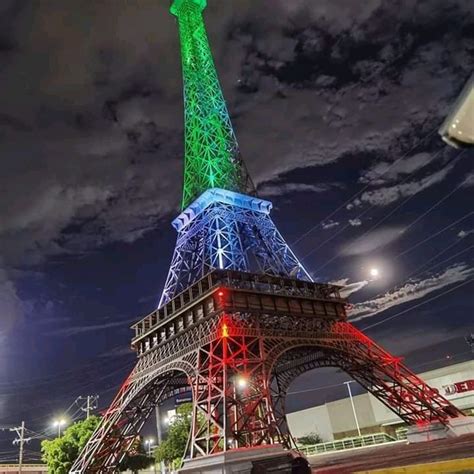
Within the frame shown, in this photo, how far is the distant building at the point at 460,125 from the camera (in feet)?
6.68

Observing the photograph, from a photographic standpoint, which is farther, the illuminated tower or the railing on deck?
the railing on deck

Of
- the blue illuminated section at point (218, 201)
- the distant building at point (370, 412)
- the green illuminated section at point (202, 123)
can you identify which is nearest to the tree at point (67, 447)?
the blue illuminated section at point (218, 201)

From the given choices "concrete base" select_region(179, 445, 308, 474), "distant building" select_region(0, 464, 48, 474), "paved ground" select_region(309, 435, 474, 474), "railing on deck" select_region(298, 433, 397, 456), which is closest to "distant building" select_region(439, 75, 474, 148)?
"paved ground" select_region(309, 435, 474, 474)

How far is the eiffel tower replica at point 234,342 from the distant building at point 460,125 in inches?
834

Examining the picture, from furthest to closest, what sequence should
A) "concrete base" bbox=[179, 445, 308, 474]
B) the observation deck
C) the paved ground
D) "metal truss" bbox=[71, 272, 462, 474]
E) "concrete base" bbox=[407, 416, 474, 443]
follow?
the observation deck → "concrete base" bbox=[407, 416, 474, 443] → "metal truss" bbox=[71, 272, 462, 474] → "concrete base" bbox=[179, 445, 308, 474] → the paved ground

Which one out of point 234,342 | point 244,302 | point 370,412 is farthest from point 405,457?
point 370,412

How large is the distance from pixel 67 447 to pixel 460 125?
4721 cm

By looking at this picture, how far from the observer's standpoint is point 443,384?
167 ft

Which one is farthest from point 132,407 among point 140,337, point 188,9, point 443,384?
point 188,9

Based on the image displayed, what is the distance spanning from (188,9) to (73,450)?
5987cm

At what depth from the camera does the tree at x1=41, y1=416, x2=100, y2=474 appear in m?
39.0

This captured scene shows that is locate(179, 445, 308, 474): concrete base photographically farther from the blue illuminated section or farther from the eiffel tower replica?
the blue illuminated section

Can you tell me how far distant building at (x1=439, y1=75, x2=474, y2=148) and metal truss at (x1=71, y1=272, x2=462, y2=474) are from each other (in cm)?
2194

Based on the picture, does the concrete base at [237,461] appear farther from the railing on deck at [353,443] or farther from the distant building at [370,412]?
the distant building at [370,412]
